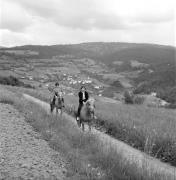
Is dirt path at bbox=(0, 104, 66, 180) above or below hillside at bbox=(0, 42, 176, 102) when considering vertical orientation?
above

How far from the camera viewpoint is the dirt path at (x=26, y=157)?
699 cm

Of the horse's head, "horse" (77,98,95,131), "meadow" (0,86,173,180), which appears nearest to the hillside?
"horse" (77,98,95,131)

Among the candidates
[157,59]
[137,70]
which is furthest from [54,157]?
[157,59]

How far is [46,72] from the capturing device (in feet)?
404

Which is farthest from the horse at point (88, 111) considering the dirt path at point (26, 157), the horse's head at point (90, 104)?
the dirt path at point (26, 157)

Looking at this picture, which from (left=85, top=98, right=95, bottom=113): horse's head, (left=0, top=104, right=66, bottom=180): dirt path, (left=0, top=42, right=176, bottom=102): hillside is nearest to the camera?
(left=0, top=104, right=66, bottom=180): dirt path

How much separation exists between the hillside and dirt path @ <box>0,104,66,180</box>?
72412 mm

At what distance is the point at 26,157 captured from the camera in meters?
8.12

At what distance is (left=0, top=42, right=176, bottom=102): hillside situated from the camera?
103 meters

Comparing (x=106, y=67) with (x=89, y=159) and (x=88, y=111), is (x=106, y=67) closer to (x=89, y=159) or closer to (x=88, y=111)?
(x=88, y=111)

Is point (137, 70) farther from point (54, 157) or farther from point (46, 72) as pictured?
point (54, 157)

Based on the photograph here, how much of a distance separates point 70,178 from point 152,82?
326 ft

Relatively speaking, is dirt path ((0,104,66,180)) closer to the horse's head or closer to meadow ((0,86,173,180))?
meadow ((0,86,173,180))

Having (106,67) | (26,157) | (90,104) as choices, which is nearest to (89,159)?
(26,157)
